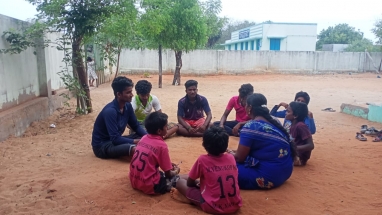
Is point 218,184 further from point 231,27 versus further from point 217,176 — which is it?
point 231,27

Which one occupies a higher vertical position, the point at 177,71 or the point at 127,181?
the point at 177,71

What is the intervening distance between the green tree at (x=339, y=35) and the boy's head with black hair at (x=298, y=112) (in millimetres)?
41465

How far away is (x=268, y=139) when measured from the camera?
3.61 metres

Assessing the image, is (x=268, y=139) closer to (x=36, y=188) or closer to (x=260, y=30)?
(x=36, y=188)

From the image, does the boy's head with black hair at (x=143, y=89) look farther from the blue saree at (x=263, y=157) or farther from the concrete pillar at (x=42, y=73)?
the concrete pillar at (x=42, y=73)

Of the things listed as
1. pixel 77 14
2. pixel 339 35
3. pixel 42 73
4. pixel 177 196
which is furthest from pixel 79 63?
pixel 339 35

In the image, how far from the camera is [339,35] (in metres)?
42.4

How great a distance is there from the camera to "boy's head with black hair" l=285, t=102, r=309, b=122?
451 cm

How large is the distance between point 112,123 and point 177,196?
5.21 ft

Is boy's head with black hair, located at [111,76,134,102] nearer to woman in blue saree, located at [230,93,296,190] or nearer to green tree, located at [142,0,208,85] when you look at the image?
woman in blue saree, located at [230,93,296,190]

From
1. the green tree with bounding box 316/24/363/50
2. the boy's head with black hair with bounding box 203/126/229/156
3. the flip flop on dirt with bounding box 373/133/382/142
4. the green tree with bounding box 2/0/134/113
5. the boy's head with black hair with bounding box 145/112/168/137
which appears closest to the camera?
the boy's head with black hair with bounding box 203/126/229/156

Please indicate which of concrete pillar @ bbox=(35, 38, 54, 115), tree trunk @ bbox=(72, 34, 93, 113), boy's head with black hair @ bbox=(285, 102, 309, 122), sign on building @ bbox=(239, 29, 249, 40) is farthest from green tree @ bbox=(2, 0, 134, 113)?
sign on building @ bbox=(239, 29, 249, 40)

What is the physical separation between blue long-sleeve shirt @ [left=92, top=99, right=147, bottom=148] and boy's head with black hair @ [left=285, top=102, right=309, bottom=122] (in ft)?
7.46

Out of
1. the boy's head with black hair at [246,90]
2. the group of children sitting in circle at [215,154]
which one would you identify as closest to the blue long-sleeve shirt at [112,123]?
the group of children sitting in circle at [215,154]
